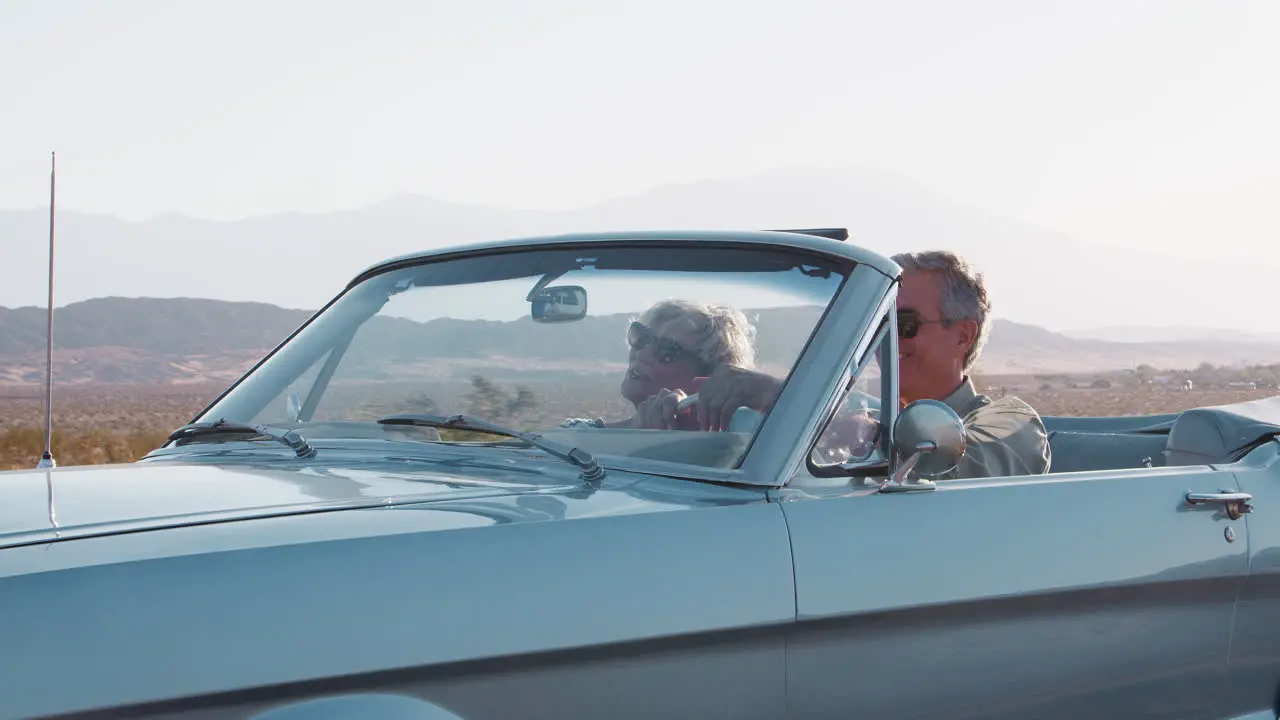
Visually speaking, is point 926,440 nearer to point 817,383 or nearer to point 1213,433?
point 817,383

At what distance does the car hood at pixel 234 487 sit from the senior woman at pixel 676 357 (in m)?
0.25

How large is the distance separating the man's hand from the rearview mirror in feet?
1.17

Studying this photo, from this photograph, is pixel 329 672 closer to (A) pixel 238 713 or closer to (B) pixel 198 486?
(A) pixel 238 713

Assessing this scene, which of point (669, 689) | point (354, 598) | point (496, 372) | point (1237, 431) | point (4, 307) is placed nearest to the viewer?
point (354, 598)

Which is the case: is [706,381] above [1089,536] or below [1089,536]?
above

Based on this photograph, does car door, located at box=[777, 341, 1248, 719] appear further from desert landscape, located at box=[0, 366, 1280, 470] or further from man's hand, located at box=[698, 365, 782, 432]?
desert landscape, located at box=[0, 366, 1280, 470]

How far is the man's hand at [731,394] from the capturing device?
2826mm

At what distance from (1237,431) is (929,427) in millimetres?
1409

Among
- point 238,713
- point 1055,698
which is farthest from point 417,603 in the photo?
point 1055,698

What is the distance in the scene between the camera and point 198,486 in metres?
2.61

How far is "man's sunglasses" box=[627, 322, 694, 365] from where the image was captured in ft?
9.93

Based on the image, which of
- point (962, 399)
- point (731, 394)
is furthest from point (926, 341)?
point (731, 394)

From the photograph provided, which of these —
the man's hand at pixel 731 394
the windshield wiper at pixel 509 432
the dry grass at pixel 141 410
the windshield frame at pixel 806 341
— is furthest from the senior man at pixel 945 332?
the windshield wiper at pixel 509 432

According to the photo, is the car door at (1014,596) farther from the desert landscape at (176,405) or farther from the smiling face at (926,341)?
the smiling face at (926,341)
